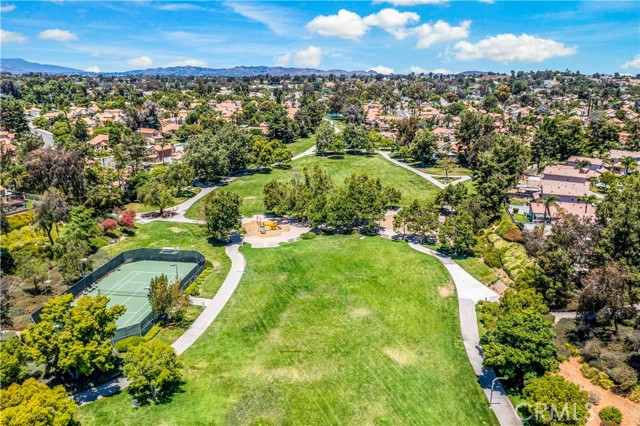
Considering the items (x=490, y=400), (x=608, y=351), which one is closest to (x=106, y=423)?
(x=490, y=400)

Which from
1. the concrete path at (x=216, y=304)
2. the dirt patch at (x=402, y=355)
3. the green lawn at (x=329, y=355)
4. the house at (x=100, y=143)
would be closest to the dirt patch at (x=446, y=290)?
the green lawn at (x=329, y=355)

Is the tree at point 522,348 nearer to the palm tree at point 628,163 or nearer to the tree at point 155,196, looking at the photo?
the tree at point 155,196

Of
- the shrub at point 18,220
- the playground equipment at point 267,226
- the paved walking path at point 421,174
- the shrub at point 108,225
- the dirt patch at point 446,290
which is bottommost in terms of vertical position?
the dirt patch at point 446,290

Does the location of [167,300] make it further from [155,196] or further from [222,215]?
[155,196]

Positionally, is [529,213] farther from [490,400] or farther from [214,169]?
[214,169]

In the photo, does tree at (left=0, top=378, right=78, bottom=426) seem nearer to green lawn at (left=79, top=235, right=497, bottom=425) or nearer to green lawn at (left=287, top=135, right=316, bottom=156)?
green lawn at (left=79, top=235, right=497, bottom=425)

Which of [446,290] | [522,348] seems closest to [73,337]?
[522,348]
